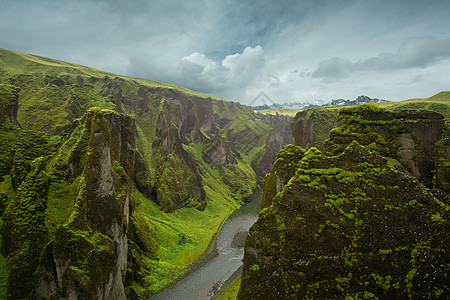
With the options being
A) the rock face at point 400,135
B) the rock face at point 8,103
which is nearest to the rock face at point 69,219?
the rock face at point 8,103

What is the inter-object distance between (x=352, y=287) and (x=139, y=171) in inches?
2441

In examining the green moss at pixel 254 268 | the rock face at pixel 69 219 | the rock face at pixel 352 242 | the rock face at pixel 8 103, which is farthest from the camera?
the rock face at pixel 8 103

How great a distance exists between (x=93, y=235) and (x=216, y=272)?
26042 millimetres

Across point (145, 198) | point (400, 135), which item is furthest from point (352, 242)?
point (145, 198)

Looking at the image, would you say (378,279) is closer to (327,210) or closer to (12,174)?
(327,210)

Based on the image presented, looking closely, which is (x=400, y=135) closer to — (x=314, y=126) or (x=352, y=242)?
(x=352, y=242)

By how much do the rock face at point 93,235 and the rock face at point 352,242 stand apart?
15.8 m

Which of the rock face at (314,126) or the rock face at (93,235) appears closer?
the rock face at (93,235)

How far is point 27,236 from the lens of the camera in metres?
20.6

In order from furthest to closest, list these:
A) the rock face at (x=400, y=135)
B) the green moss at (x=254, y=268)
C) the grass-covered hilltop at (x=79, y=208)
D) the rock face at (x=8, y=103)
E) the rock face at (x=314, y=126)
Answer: the rock face at (x=314, y=126) < the rock face at (x=8, y=103) < the rock face at (x=400, y=135) < the grass-covered hilltop at (x=79, y=208) < the green moss at (x=254, y=268)

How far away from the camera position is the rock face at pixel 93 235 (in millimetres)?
19172

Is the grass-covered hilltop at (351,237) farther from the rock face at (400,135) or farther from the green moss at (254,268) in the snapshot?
the rock face at (400,135)

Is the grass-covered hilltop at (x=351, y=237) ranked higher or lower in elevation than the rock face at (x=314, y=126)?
lower

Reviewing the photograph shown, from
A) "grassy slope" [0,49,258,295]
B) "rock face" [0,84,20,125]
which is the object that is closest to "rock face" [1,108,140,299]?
"grassy slope" [0,49,258,295]
